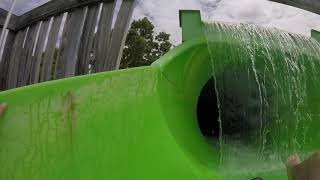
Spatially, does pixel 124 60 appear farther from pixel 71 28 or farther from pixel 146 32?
pixel 71 28

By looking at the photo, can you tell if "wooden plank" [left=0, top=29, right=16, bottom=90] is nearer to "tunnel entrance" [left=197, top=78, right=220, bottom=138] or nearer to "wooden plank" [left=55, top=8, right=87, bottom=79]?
"wooden plank" [left=55, top=8, right=87, bottom=79]

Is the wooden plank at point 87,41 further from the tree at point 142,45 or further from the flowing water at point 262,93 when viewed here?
the tree at point 142,45

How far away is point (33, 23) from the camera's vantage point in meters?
5.95

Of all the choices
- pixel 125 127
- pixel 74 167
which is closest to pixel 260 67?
pixel 125 127

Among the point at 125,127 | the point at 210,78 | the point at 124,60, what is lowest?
the point at 125,127

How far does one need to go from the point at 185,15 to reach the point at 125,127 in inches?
32.4

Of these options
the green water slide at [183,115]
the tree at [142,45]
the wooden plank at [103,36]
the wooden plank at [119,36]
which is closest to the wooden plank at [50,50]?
the wooden plank at [103,36]

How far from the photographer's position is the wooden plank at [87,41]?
16.2 ft

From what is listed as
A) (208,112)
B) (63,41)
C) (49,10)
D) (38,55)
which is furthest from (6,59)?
(208,112)

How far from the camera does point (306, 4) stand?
12.9ft

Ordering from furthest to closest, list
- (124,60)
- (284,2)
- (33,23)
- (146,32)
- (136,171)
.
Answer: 1. (146,32)
2. (124,60)
3. (33,23)
4. (284,2)
5. (136,171)

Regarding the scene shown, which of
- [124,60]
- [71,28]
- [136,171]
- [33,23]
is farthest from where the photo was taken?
[124,60]

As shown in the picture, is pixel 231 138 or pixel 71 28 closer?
pixel 231 138

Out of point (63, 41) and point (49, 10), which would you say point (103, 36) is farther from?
point (49, 10)
